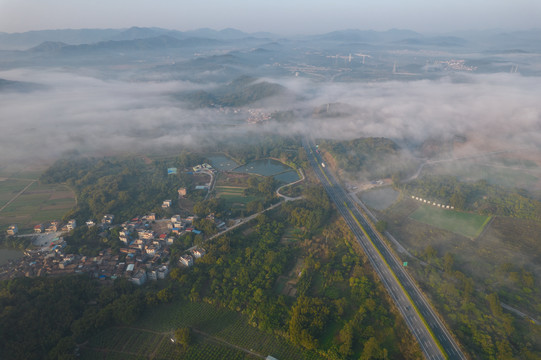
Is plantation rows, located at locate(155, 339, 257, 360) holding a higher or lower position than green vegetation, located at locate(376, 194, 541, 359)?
lower

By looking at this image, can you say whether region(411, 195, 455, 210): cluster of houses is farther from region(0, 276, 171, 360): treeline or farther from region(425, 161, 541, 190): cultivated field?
region(0, 276, 171, 360): treeline

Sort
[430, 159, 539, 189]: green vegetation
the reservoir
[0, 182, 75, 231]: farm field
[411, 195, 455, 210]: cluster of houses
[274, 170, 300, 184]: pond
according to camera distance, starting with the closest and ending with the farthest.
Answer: [0, 182, 75, 231]: farm field → [411, 195, 455, 210]: cluster of houses → [430, 159, 539, 189]: green vegetation → [274, 170, 300, 184]: pond → the reservoir

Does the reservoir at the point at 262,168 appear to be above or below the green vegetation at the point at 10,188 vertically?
below

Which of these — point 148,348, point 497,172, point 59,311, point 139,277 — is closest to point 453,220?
point 497,172

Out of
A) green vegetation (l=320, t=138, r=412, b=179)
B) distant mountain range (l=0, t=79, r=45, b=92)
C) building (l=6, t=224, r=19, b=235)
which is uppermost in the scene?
distant mountain range (l=0, t=79, r=45, b=92)

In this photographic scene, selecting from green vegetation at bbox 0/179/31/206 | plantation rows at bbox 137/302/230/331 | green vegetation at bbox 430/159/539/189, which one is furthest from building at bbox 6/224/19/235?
green vegetation at bbox 430/159/539/189

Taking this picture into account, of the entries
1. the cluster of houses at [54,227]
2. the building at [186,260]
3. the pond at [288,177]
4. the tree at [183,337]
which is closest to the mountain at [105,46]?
the cluster of houses at [54,227]

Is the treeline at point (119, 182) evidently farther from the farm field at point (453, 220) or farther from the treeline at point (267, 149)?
the farm field at point (453, 220)
